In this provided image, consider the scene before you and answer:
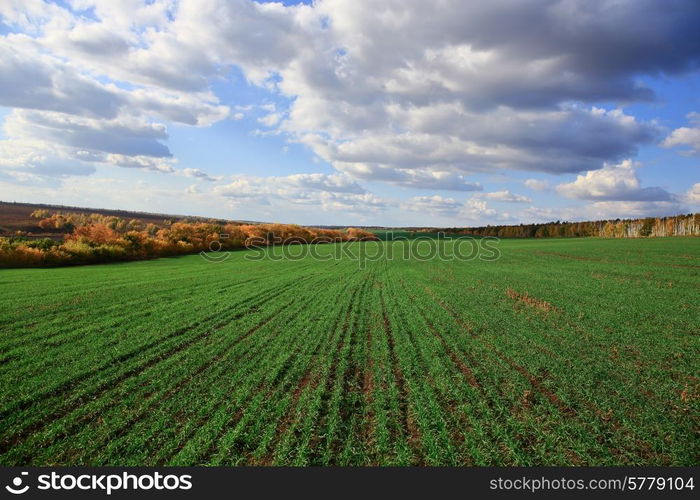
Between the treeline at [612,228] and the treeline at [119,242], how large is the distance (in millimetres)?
90861

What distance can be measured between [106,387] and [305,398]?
17.1 feet

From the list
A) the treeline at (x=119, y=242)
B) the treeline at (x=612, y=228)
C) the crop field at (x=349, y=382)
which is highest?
the treeline at (x=612, y=228)

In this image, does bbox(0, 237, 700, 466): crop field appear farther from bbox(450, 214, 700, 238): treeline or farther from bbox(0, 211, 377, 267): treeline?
bbox(450, 214, 700, 238): treeline

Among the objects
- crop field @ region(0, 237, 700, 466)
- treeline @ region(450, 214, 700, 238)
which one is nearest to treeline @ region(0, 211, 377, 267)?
crop field @ region(0, 237, 700, 466)

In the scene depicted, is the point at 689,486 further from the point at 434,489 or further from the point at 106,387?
the point at 106,387

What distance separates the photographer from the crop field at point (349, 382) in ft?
22.1

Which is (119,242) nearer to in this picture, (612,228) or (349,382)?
(349,382)

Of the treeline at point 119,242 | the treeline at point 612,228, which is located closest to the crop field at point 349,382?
the treeline at point 119,242

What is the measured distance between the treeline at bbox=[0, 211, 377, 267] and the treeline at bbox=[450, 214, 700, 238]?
90861 millimetres

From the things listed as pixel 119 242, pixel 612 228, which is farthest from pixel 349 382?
pixel 612 228

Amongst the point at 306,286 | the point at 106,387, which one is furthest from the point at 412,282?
the point at 106,387

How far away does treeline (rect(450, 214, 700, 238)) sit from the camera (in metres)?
87.7

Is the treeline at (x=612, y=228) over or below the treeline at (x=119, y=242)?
over

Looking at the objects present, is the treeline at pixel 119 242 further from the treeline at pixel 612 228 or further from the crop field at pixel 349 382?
the treeline at pixel 612 228
